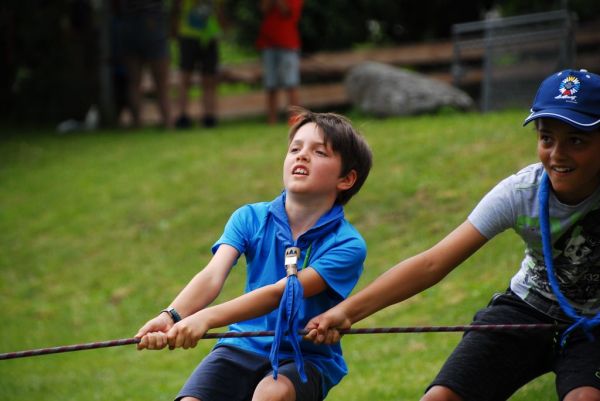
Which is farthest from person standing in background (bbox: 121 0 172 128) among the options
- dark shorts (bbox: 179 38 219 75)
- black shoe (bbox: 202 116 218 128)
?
black shoe (bbox: 202 116 218 128)

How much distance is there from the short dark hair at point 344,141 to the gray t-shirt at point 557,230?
1.60ft

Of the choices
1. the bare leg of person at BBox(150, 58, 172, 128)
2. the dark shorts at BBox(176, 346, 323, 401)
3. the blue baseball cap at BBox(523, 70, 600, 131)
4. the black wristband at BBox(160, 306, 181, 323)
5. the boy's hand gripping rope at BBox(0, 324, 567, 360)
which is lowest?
the bare leg of person at BBox(150, 58, 172, 128)

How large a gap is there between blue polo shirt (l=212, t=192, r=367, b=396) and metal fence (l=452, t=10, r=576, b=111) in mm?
7571

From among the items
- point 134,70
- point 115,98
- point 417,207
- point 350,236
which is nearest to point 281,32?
point 134,70

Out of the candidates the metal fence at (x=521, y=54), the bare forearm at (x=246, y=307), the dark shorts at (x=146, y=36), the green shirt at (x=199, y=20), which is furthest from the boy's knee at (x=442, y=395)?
the dark shorts at (x=146, y=36)

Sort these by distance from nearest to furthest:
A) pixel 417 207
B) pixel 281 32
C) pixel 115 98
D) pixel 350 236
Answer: pixel 350 236 < pixel 417 207 < pixel 281 32 < pixel 115 98

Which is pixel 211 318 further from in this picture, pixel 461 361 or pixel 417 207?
pixel 417 207

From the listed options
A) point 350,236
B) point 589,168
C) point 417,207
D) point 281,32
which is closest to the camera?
point 589,168

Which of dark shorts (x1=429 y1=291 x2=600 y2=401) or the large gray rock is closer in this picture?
dark shorts (x1=429 y1=291 x2=600 y2=401)

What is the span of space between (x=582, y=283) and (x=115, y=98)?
1071 centimetres

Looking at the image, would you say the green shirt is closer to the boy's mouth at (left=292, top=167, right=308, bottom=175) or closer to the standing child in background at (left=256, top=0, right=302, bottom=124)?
the standing child in background at (left=256, top=0, right=302, bottom=124)

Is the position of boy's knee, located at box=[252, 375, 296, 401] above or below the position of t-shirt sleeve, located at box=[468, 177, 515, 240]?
below

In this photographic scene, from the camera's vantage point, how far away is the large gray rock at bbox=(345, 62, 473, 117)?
448 inches

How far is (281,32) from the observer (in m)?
11.7
